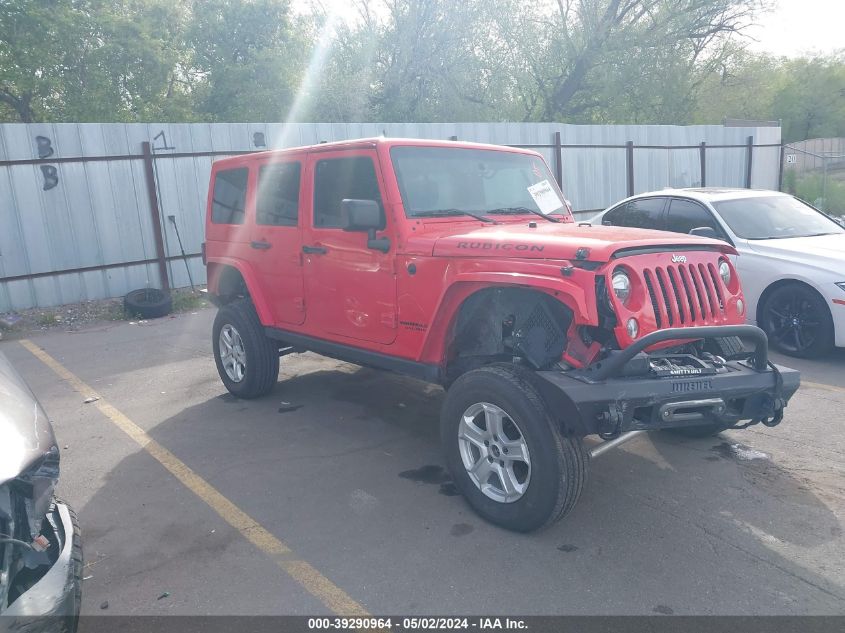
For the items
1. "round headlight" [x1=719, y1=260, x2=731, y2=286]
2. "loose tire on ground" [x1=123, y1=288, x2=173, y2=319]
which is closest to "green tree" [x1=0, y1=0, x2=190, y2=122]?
"loose tire on ground" [x1=123, y1=288, x2=173, y2=319]

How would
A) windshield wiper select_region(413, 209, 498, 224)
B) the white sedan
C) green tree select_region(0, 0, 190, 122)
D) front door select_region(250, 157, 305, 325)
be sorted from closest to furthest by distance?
windshield wiper select_region(413, 209, 498, 224) → front door select_region(250, 157, 305, 325) → the white sedan → green tree select_region(0, 0, 190, 122)

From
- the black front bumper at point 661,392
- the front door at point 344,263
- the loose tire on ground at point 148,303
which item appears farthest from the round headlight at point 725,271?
the loose tire on ground at point 148,303

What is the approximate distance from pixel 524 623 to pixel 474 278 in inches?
70.4

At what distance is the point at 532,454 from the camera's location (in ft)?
11.5

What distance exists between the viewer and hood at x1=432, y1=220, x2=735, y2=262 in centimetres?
363

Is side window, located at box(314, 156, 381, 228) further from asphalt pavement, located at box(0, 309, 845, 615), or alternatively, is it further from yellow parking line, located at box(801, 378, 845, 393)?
yellow parking line, located at box(801, 378, 845, 393)

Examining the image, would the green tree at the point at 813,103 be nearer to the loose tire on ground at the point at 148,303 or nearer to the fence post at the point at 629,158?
the fence post at the point at 629,158

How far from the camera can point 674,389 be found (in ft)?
11.3

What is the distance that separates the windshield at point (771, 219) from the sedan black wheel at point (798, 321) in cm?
80

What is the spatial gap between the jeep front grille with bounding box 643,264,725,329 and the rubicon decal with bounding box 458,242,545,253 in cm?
58

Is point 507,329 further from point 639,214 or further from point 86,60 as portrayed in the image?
point 86,60

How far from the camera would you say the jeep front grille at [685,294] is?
366 cm

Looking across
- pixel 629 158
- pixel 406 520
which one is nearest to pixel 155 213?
pixel 406 520

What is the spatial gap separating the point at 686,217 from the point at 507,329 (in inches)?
186
